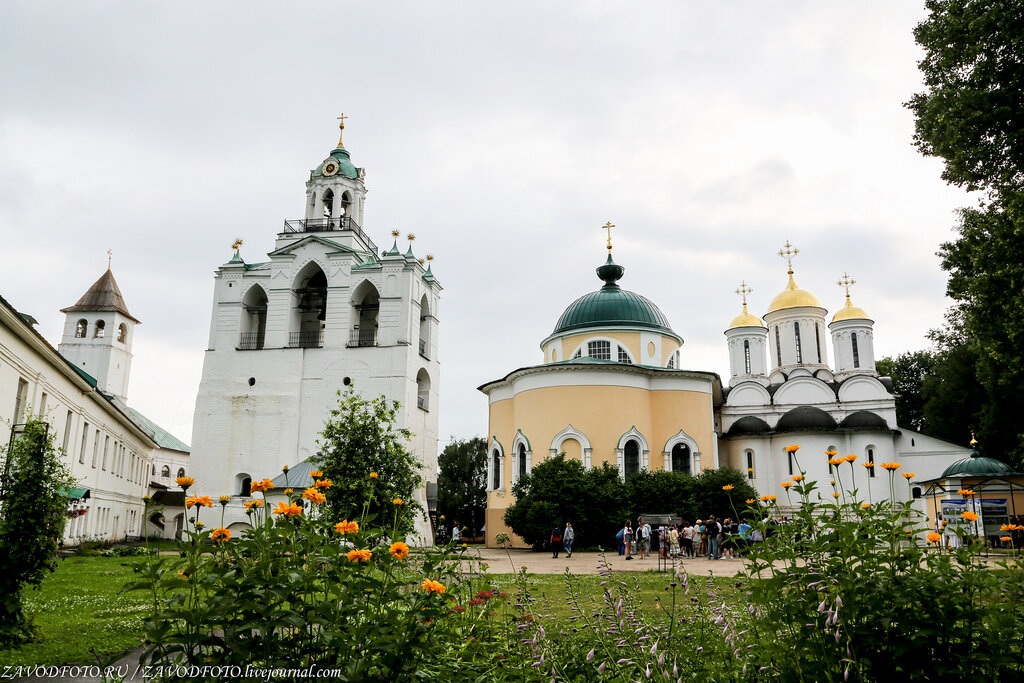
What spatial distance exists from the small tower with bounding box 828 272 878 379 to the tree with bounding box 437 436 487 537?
24080 millimetres

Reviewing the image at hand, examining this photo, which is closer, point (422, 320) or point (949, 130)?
point (949, 130)

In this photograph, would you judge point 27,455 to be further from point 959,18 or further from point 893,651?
point 959,18

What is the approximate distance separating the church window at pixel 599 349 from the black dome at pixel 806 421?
938cm

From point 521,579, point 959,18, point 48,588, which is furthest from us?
point 959,18

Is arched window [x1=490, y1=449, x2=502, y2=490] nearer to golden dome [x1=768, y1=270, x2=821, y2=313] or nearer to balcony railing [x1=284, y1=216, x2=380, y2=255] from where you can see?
balcony railing [x1=284, y1=216, x2=380, y2=255]

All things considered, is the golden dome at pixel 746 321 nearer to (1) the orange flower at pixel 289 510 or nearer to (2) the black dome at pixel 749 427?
(2) the black dome at pixel 749 427

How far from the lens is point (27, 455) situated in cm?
712

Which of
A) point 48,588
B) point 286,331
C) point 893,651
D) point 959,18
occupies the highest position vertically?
point 959,18

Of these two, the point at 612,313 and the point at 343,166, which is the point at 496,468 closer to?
the point at 612,313

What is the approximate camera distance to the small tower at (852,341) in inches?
1631

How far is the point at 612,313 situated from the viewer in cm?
3494

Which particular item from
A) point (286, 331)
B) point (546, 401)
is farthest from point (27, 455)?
point (286, 331)

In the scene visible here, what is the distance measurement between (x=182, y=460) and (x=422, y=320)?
39034mm

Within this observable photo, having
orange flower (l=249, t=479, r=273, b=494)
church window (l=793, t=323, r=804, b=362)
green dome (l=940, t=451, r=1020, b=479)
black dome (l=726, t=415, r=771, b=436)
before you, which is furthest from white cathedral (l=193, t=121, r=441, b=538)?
orange flower (l=249, t=479, r=273, b=494)
